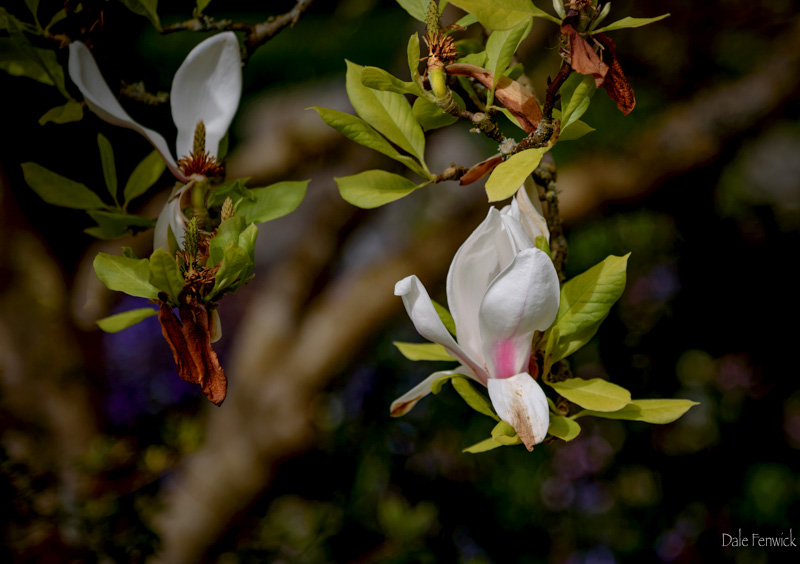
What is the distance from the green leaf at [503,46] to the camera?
208 mm

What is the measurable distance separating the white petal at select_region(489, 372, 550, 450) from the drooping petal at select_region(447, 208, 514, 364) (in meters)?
0.02

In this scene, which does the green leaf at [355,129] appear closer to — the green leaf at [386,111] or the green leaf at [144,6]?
the green leaf at [386,111]

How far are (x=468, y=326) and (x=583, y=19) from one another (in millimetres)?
117

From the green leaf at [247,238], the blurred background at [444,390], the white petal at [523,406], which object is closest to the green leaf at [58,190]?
the green leaf at [247,238]

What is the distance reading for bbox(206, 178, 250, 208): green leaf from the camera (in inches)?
10.2

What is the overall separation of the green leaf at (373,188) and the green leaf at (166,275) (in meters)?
0.08

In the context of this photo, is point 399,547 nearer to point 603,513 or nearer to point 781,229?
point 603,513

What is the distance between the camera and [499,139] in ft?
0.75

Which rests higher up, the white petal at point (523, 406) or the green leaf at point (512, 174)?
the green leaf at point (512, 174)

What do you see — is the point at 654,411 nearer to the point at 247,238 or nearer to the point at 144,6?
the point at 247,238

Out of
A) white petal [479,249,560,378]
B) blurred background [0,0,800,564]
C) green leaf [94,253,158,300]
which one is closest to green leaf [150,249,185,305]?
green leaf [94,253,158,300]

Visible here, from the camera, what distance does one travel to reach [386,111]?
25 centimetres

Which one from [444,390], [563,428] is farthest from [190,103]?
[444,390]

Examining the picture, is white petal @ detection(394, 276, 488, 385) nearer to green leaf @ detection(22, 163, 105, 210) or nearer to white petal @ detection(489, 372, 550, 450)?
white petal @ detection(489, 372, 550, 450)
